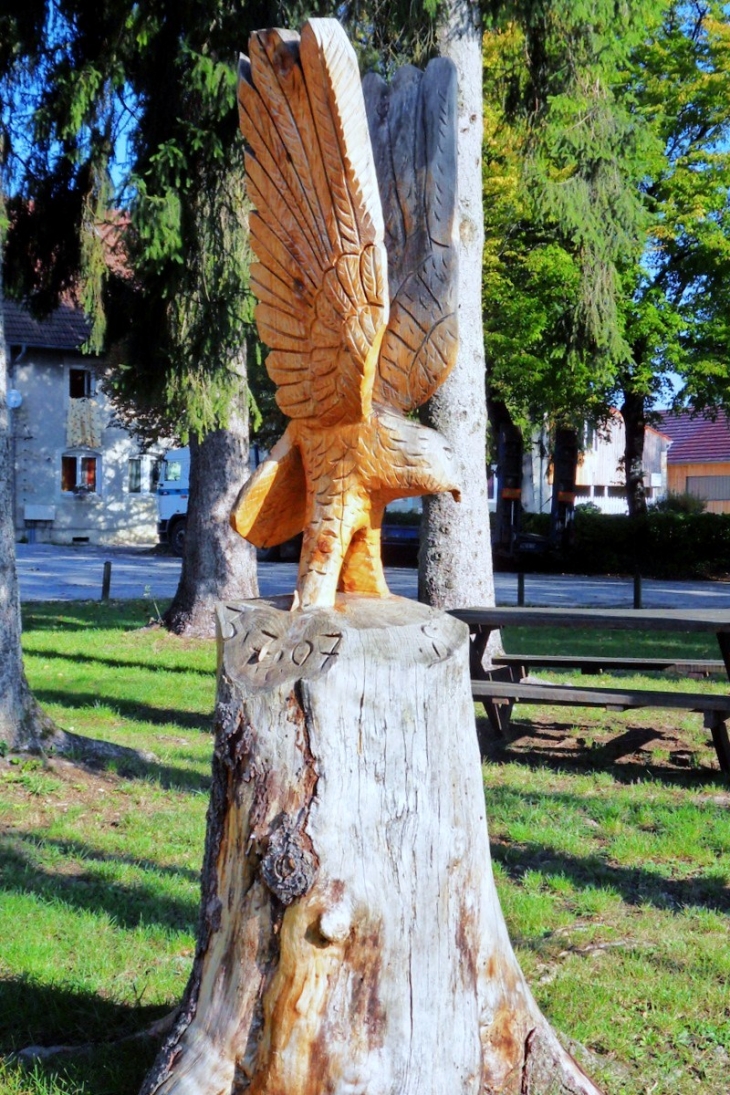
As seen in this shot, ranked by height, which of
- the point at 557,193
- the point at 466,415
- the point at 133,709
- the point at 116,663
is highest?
the point at 557,193

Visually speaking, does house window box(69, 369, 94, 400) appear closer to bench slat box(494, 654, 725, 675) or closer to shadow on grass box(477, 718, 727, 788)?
shadow on grass box(477, 718, 727, 788)

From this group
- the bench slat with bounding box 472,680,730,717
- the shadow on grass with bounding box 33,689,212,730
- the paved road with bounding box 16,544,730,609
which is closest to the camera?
the bench slat with bounding box 472,680,730,717

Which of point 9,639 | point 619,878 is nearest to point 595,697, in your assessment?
point 619,878

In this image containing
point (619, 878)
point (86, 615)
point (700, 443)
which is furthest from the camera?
point (700, 443)

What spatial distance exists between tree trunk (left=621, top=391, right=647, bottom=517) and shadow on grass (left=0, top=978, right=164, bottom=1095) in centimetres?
2201

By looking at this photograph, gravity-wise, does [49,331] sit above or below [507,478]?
above

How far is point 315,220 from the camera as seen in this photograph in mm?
3488

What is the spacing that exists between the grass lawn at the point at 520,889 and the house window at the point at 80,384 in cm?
2685

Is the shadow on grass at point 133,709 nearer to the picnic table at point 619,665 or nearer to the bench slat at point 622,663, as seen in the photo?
the picnic table at point 619,665

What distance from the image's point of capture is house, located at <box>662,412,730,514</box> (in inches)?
1577

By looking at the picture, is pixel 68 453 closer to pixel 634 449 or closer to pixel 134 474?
pixel 134 474

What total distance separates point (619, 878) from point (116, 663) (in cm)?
678

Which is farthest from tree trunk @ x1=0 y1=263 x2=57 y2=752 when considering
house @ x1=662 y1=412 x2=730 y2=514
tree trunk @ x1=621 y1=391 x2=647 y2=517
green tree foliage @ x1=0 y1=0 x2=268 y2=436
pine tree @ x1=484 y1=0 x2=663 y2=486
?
house @ x1=662 y1=412 x2=730 y2=514

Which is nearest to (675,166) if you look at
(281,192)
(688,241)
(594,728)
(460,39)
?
(688,241)
